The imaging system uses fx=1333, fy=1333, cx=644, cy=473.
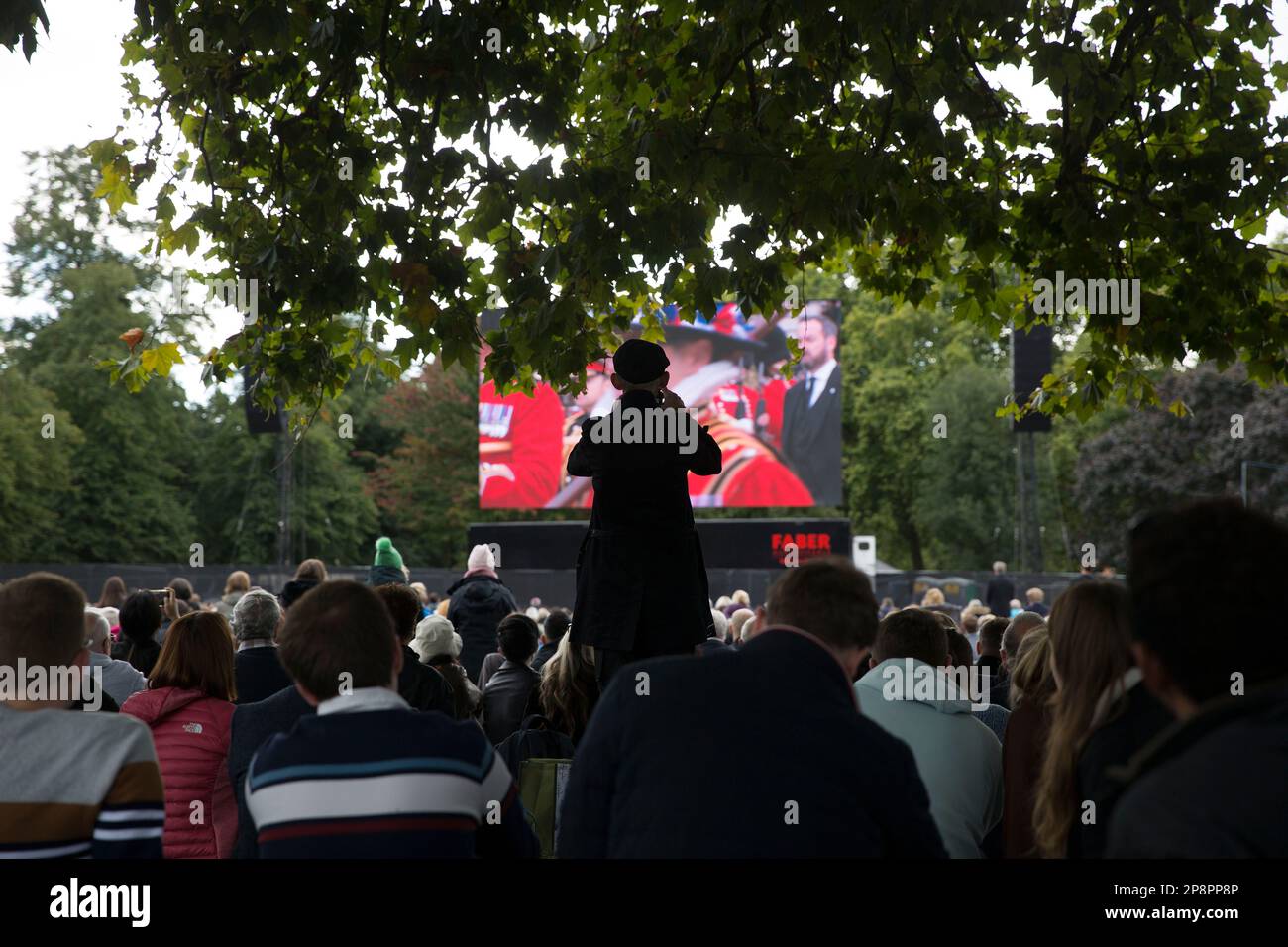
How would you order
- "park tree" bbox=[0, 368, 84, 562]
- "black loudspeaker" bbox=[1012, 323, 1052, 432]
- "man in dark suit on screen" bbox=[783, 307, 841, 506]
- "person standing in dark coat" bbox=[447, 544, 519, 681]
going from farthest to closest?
Answer: "park tree" bbox=[0, 368, 84, 562] < "man in dark suit on screen" bbox=[783, 307, 841, 506] < "black loudspeaker" bbox=[1012, 323, 1052, 432] < "person standing in dark coat" bbox=[447, 544, 519, 681]

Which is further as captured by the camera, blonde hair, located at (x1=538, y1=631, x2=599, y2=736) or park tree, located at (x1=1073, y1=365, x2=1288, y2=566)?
park tree, located at (x1=1073, y1=365, x2=1288, y2=566)

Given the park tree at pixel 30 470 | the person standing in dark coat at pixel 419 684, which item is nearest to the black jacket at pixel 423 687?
the person standing in dark coat at pixel 419 684

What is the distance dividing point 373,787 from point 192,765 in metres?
2.20

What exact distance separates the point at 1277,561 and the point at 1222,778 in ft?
1.12

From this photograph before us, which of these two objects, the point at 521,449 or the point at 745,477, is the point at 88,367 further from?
the point at 745,477

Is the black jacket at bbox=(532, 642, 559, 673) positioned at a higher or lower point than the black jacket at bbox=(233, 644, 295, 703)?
lower

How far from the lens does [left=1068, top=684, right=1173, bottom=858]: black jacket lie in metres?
3.01

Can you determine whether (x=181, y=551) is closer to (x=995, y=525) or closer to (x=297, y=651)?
(x=995, y=525)

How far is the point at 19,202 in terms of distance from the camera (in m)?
43.8

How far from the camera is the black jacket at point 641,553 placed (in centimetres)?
514

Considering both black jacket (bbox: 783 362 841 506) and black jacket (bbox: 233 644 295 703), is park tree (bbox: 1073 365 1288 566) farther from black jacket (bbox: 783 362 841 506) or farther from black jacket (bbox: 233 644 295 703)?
black jacket (bbox: 233 644 295 703)

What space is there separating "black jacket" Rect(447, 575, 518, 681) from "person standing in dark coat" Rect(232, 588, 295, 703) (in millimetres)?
2956

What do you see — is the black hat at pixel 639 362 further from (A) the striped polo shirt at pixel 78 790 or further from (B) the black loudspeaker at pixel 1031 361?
(B) the black loudspeaker at pixel 1031 361

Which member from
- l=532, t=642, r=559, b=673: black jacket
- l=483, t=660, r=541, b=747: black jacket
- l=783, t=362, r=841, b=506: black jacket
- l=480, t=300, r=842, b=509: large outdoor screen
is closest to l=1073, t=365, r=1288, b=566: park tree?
l=783, t=362, r=841, b=506: black jacket
